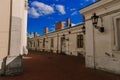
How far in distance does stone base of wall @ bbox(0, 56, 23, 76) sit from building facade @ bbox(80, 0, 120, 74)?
4.44 meters

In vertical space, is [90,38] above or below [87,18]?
below

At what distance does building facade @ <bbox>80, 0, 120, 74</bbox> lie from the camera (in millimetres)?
6039

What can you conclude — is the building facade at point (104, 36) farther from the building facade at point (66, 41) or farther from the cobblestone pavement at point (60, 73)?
the building facade at point (66, 41)

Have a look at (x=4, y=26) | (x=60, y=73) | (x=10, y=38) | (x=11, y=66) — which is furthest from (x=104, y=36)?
(x=4, y=26)

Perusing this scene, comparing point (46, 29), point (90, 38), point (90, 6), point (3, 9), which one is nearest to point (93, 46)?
point (90, 38)

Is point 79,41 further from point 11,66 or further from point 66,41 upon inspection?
point 11,66

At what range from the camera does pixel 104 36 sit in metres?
6.68

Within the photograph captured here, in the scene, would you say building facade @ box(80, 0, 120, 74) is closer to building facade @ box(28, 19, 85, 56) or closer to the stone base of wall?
the stone base of wall

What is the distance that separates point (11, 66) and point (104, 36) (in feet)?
17.3

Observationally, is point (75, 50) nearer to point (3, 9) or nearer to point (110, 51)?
point (110, 51)

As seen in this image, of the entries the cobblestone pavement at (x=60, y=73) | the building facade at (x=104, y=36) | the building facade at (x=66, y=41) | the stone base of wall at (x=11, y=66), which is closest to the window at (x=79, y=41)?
the building facade at (x=66, y=41)

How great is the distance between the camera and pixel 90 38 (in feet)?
25.2

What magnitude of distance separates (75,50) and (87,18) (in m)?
9.17

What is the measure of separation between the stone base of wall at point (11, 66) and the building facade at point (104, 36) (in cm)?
444
